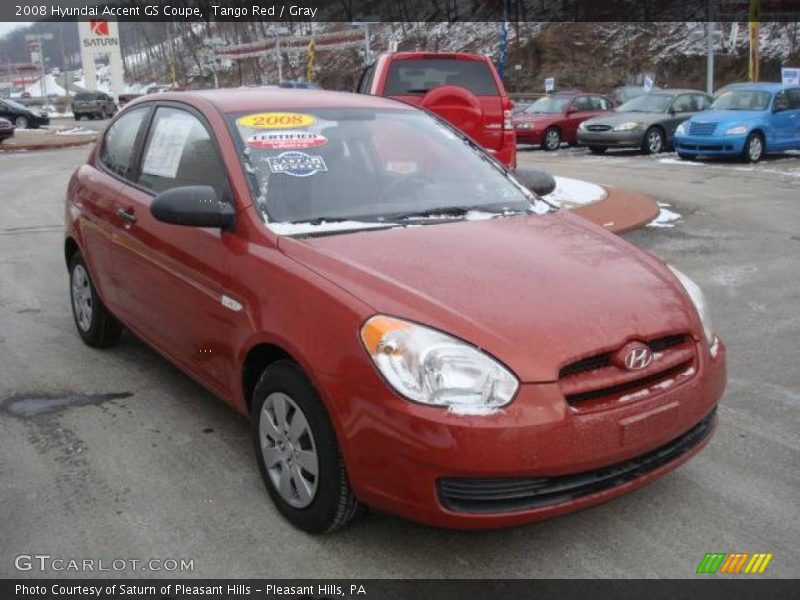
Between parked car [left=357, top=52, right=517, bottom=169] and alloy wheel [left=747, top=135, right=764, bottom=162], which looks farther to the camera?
alloy wheel [left=747, top=135, right=764, bottom=162]

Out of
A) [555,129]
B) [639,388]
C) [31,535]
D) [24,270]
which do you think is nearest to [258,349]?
[31,535]

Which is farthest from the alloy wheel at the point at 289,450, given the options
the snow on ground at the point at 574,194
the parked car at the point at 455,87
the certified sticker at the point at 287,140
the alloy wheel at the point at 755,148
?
the alloy wheel at the point at 755,148

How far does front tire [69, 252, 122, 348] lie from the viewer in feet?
16.6

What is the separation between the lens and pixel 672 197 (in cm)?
1176

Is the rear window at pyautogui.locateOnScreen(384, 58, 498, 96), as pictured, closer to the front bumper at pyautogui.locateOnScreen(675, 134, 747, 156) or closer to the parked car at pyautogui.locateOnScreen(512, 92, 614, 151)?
the front bumper at pyautogui.locateOnScreen(675, 134, 747, 156)

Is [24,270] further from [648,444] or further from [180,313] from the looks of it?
[648,444]

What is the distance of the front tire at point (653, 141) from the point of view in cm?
1869

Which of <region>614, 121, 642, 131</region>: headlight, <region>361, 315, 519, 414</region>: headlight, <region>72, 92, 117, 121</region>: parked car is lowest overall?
<region>361, 315, 519, 414</region>: headlight

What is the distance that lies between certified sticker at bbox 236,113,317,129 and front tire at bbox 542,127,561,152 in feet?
59.8

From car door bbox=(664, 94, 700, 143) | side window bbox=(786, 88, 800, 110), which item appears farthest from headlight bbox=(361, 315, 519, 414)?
car door bbox=(664, 94, 700, 143)

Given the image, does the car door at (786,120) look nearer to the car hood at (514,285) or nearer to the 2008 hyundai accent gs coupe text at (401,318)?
the 2008 hyundai accent gs coupe text at (401,318)

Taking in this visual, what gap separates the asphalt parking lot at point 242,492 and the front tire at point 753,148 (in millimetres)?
11106

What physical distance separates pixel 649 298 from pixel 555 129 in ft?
63.0
